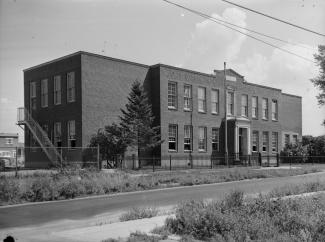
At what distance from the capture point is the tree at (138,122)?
3516 cm

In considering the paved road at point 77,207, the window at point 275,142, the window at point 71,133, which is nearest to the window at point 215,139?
the window at point 275,142

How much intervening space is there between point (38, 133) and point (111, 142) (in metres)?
7.93

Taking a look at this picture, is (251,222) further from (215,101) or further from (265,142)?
(265,142)

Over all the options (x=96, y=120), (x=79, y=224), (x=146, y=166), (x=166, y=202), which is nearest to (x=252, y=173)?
(x=146, y=166)

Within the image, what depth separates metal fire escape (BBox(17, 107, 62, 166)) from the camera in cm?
3609

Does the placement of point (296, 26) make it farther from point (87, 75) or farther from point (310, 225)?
point (87, 75)

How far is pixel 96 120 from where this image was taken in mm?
36875

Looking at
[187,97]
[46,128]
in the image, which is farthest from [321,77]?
[46,128]

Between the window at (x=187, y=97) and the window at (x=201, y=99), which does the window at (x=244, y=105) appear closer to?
the window at (x=201, y=99)

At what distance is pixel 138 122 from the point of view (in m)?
35.3

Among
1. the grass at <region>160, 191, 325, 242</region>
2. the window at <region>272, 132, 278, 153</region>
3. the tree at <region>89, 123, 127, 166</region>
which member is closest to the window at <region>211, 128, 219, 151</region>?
the window at <region>272, 132, 278, 153</region>

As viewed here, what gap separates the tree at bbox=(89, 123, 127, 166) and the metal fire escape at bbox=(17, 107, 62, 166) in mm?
3100

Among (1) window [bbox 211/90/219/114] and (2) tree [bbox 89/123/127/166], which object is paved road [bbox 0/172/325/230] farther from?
(1) window [bbox 211/90/219/114]

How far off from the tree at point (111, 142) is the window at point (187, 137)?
9.01 metres
